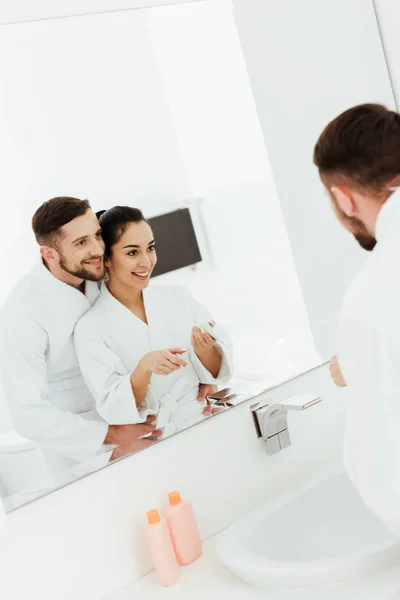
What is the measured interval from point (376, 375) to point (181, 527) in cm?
66

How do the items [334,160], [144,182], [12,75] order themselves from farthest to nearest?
[144,182] < [12,75] < [334,160]

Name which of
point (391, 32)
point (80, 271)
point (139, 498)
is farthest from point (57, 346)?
point (391, 32)

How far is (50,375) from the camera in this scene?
4.95 feet

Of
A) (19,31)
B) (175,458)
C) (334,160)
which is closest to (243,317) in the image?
(175,458)

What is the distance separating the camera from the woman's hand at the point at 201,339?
172cm

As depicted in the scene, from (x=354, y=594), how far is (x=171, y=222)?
2.76 feet

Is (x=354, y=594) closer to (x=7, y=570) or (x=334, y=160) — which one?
(x=7, y=570)

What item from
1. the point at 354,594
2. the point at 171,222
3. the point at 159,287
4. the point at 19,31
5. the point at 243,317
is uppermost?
the point at 19,31

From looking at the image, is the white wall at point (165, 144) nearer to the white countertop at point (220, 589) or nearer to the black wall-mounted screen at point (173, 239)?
the black wall-mounted screen at point (173, 239)

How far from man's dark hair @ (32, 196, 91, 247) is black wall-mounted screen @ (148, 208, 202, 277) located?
0.19m

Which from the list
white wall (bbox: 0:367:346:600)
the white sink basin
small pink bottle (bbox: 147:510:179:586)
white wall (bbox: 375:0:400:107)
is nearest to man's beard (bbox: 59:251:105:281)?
white wall (bbox: 0:367:346:600)

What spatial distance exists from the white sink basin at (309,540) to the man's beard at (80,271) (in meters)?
0.63

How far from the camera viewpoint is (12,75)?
1471mm

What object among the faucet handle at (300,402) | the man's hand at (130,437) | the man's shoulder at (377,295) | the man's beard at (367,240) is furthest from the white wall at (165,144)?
the man's shoulder at (377,295)
